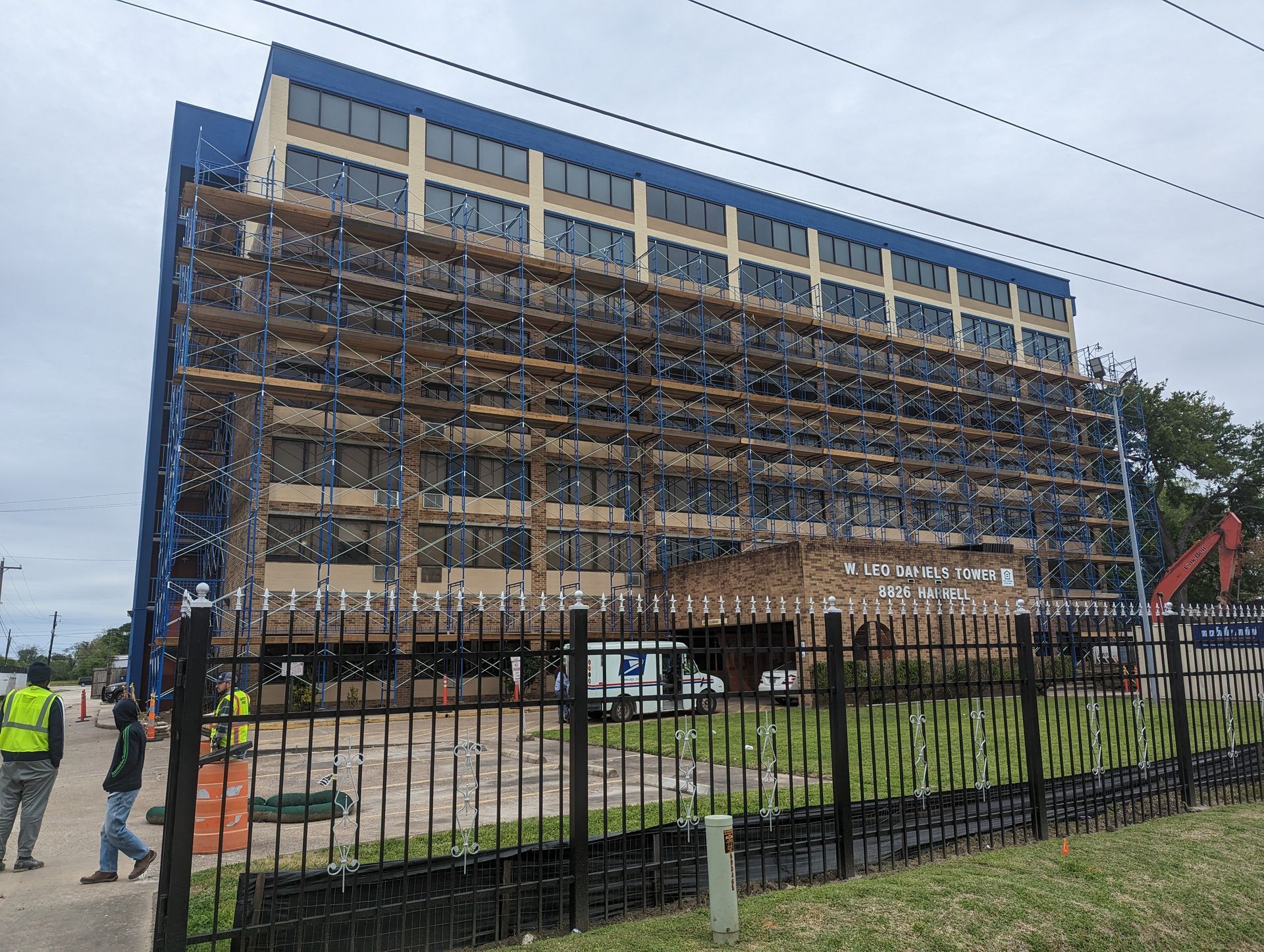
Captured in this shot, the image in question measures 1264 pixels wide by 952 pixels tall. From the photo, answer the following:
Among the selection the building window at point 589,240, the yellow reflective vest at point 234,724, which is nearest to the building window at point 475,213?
the building window at point 589,240

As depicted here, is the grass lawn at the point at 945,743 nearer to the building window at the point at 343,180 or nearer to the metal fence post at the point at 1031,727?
the metal fence post at the point at 1031,727

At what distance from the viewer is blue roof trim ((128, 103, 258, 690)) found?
101 ft

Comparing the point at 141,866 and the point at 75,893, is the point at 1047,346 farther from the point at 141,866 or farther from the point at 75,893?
the point at 75,893

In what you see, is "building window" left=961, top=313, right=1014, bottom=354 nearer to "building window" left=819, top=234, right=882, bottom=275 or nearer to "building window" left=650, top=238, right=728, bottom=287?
"building window" left=819, top=234, right=882, bottom=275

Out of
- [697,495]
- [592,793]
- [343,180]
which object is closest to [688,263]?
[697,495]

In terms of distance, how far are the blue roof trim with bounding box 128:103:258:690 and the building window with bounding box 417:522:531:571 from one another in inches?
430

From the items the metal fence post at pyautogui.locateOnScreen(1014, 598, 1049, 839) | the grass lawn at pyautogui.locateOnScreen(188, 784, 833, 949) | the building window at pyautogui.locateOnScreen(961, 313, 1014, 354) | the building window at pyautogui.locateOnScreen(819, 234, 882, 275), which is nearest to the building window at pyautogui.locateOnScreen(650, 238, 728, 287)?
the building window at pyautogui.locateOnScreen(819, 234, 882, 275)

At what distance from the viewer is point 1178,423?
49.9m

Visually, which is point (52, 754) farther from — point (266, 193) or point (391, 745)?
point (266, 193)

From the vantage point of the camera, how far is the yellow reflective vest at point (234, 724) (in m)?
6.17

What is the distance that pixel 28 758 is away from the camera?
25.9 feet

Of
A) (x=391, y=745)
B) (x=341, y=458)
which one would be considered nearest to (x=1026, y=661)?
(x=391, y=745)

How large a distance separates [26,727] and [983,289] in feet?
149

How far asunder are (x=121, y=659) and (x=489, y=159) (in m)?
43.3
